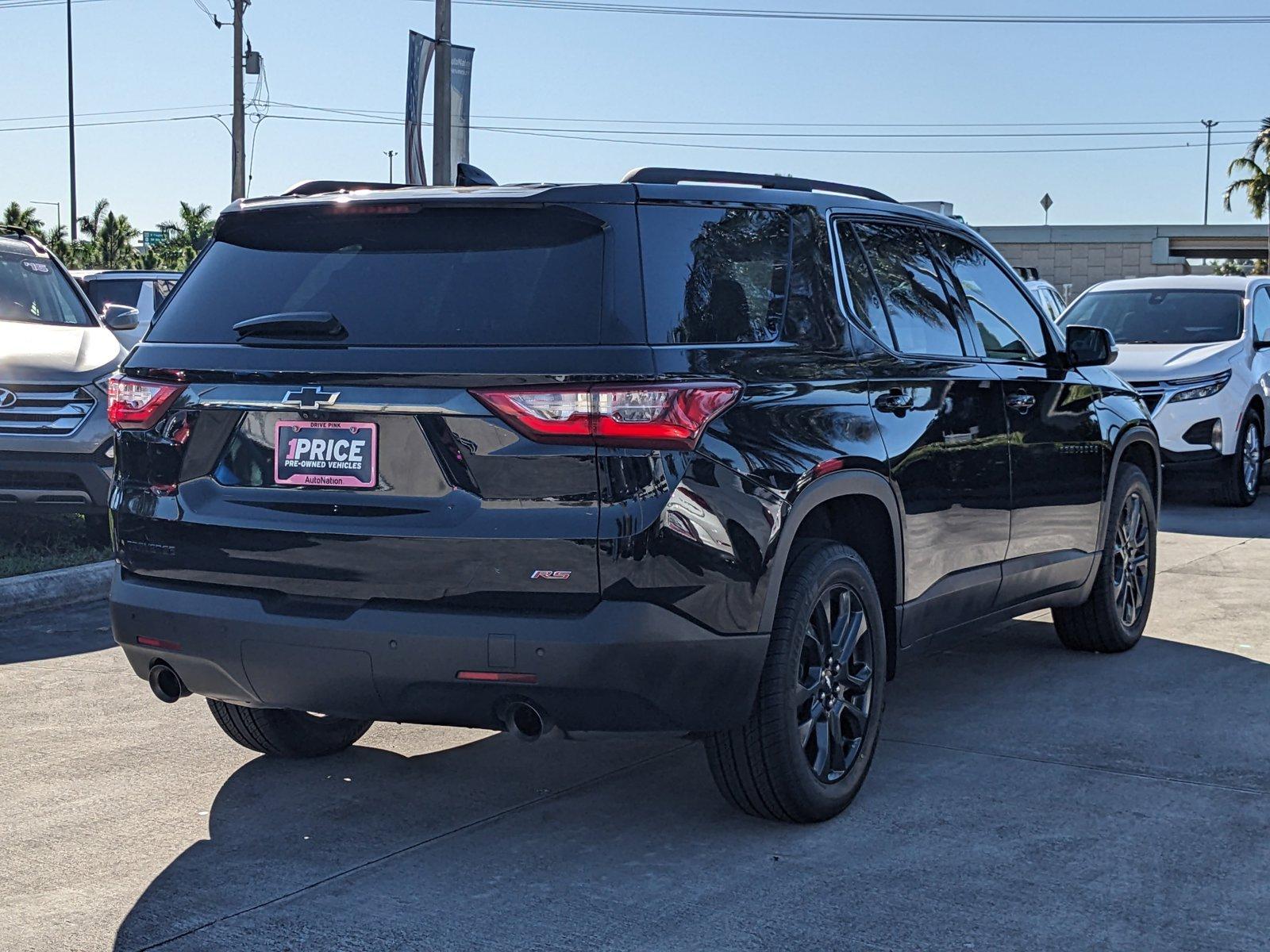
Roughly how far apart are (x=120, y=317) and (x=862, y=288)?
6.94 metres

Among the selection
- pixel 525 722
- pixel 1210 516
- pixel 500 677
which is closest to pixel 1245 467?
pixel 1210 516

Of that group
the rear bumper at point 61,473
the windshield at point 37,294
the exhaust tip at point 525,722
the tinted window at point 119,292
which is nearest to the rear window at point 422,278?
the exhaust tip at point 525,722

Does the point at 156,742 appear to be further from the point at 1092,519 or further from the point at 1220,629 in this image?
the point at 1220,629

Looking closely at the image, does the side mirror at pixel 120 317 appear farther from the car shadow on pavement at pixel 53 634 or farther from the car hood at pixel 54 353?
the car shadow on pavement at pixel 53 634

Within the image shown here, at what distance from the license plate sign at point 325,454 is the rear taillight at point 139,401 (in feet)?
1.32

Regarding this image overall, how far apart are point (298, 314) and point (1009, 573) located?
113 inches

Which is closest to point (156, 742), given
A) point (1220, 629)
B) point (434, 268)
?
point (434, 268)

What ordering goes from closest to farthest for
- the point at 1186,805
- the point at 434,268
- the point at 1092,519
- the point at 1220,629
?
the point at 434,268
the point at 1186,805
the point at 1092,519
the point at 1220,629

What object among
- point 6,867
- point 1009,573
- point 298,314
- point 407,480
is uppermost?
point 298,314

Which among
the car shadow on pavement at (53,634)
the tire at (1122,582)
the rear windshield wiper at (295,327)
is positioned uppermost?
the rear windshield wiper at (295,327)

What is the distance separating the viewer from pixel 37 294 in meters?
11.4

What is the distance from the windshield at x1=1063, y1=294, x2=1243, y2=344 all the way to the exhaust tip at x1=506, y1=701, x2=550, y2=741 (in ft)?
34.9

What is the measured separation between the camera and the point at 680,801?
502cm

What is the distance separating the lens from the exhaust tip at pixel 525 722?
4172 millimetres
